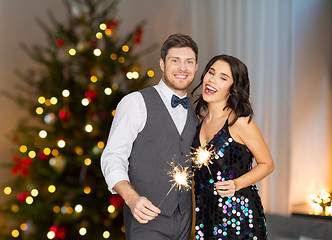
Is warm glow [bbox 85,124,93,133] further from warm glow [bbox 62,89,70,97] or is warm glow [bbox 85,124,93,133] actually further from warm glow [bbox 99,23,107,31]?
warm glow [bbox 99,23,107,31]

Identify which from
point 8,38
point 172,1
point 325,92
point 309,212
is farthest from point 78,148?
point 325,92

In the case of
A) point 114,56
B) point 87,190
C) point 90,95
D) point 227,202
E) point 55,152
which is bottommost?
point 87,190

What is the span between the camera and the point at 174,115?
1785 millimetres

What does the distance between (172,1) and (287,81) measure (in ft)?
5.30

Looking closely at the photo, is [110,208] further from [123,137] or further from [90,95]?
[123,137]

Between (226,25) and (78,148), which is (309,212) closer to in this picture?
(226,25)

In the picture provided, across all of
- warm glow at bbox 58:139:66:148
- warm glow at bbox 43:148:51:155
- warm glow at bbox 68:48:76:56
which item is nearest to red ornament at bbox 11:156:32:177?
warm glow at bbox 43:148:51:155

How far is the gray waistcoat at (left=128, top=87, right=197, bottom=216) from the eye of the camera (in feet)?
5.46

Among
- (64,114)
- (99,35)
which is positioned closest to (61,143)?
(64,114)

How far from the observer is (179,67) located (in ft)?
5.81

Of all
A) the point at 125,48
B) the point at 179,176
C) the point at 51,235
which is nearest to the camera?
the point at 179,176

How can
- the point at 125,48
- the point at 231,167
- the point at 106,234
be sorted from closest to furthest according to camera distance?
the point at 231,167 < the point at 106,234 < the point at 125,48

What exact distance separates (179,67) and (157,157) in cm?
42

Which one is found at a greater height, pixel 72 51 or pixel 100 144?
pixel 72 51
